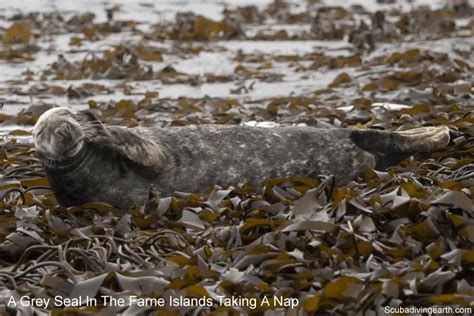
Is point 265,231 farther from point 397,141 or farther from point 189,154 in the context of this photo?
point 397,141

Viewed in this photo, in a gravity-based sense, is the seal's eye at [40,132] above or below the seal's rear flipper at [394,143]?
above

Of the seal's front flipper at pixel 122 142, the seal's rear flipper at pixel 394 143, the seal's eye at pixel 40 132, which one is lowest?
the seal's rear flipper at pixel 394 143

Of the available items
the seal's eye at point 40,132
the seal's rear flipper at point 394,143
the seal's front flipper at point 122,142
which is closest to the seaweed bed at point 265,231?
the seal's rear flipper at point 394,143

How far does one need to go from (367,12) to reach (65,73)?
663cm

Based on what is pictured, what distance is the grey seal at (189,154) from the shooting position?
483 cm

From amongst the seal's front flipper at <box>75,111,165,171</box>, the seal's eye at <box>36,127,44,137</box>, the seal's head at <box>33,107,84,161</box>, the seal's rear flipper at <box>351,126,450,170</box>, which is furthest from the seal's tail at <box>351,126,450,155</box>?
the seal's eye at <box>36,127,44,137</box>

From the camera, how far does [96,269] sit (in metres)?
4.02

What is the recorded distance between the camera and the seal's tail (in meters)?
5.35

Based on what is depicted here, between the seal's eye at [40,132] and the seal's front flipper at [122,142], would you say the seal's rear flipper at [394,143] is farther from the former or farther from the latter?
the seal's eye at [40,132]

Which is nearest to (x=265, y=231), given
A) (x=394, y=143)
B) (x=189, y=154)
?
(x=189, y=154)

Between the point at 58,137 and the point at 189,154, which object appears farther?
the point at 189,154

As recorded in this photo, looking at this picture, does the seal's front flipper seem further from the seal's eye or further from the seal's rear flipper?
the seal's rear flipper

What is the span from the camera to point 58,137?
4.74 m

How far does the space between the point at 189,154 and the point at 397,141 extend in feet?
3.44
